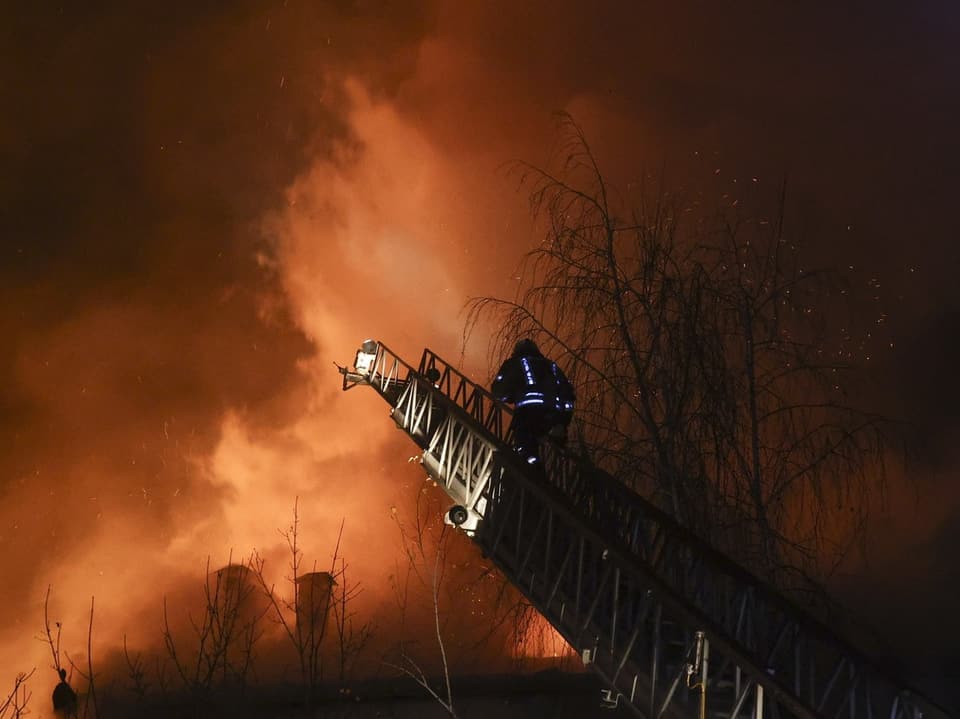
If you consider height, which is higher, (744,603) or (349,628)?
(349,628)

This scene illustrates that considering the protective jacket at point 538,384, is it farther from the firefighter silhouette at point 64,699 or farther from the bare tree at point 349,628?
the firefighter silhouette at point 64,699

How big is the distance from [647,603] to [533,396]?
283 cm

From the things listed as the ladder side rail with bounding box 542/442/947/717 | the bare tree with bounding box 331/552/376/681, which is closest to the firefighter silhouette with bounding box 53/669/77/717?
the bare tree with bounding box 331/552/376/681

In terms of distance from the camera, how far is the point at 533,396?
346 inches

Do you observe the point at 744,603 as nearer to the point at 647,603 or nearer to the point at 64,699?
the point at 647,603

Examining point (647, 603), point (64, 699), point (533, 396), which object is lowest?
point (64, 699)

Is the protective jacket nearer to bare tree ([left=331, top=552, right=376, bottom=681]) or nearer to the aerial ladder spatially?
the aerial ladder

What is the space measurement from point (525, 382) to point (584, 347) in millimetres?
883

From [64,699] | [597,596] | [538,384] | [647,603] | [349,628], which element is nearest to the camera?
[647,603]

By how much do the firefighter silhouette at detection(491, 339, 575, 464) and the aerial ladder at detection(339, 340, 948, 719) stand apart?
0.28m

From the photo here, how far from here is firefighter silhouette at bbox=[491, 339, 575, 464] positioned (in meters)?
8.72

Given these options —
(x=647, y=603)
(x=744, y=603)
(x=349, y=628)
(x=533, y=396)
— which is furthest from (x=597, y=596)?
(x=349, y=628)

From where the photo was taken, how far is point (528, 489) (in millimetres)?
7723

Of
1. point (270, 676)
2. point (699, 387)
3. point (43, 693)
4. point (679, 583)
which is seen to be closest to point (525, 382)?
point (699, 387)
